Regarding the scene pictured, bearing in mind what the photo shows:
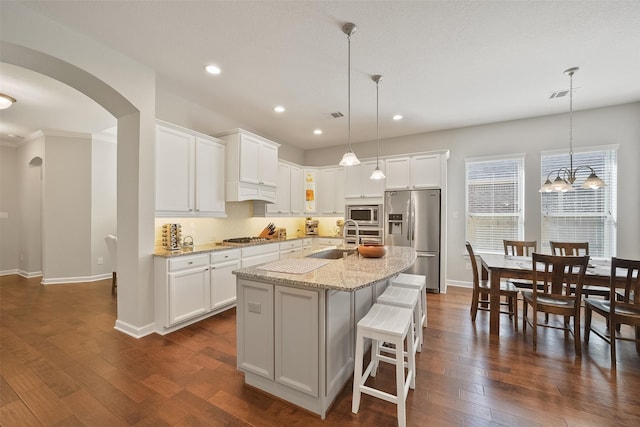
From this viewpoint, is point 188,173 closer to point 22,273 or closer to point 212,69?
point 212,69

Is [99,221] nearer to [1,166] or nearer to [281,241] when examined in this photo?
[1,166]

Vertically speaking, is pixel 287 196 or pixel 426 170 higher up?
pixel 426 170

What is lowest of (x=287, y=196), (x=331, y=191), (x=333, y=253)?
(x=333, y=253)

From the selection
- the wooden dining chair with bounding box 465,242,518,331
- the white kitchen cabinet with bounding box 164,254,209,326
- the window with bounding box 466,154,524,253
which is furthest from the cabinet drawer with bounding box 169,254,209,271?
the window with bounding box 466,154,524,253

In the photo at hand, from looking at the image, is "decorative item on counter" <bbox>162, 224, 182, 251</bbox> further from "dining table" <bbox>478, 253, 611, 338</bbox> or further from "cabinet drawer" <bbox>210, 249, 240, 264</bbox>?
"dining table" <bbox>478, 253, 611, 338</bbox>

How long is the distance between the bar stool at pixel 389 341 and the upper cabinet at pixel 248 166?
286 centimetres

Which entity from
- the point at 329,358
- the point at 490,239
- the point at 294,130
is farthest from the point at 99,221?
the point at 490,239

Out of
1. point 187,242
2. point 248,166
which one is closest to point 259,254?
point 187,242

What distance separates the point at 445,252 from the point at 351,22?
13.1 ft

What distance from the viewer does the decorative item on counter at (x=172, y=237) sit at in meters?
3.41

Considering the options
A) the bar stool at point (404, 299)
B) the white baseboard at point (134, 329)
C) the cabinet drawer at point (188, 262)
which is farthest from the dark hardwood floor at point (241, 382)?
the cabinet drawer at point (188, 262)

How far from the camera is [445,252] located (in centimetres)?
479

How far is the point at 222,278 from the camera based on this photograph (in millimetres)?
3600

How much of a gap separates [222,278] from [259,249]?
0.77m
